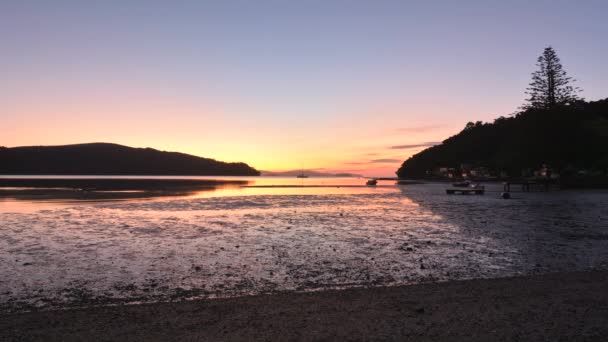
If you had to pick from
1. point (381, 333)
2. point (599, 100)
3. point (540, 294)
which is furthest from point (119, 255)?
point (599, 100)

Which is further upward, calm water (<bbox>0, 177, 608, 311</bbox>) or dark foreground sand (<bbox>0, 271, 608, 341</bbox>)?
dark foreground sand (<bbox>0, 271, 608, 341</bbox>)

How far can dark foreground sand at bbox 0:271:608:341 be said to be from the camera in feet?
20.9

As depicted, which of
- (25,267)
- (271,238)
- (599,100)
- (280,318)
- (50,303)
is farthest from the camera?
(599,100)

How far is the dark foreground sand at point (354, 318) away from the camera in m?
6.38

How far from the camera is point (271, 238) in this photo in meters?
17.6

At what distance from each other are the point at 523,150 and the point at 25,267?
3298 inches

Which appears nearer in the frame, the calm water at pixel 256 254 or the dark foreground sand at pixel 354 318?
the dark foreground sand at pixel 354 318

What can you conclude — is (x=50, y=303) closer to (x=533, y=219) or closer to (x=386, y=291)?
(x=386, y=291)

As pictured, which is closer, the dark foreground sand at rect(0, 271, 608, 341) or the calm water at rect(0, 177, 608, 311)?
the dark foreground sand at rect(0, 271, 608, 341)

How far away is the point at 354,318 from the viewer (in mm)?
7145

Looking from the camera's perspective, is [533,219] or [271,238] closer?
[271,238]

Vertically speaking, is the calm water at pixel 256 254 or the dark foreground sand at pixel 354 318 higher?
the dark foreground sand at pixel 354 318

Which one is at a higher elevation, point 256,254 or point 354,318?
point 354,318

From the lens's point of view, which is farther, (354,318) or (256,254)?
(256,254)
